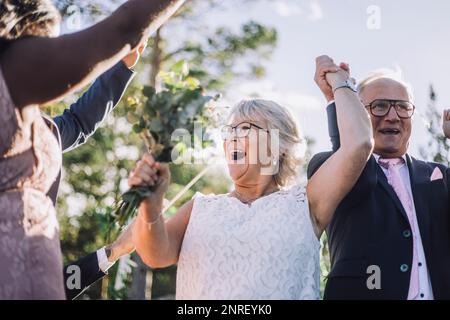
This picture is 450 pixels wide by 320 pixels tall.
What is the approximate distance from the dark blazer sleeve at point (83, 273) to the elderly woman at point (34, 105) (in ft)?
3.09

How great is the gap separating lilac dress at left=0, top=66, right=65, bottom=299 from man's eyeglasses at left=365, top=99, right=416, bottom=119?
202cm

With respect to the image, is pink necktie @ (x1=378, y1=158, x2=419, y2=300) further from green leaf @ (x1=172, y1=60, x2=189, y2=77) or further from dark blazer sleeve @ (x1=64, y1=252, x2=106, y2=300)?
dark blazer sleeve @ (x1=64, y1=252, x2=106, y2=300)

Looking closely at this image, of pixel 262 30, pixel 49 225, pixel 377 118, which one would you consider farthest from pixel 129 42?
pixel 262 30

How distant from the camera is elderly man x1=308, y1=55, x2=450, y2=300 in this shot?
11.1 feet

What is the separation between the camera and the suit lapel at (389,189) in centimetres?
354

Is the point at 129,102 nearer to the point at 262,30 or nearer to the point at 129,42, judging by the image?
the point at 129,42

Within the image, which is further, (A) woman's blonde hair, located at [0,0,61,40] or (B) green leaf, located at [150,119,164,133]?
(B) green leaf, located at [150,119,164,133]

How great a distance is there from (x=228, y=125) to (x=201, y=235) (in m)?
0.60

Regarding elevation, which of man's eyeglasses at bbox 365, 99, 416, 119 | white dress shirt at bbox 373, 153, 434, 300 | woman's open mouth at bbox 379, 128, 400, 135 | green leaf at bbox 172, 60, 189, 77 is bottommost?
white dress shirt at bbox 373, 153, 434, 300

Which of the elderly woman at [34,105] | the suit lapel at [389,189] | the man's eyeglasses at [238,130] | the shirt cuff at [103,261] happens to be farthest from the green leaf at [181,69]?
the suit lapel at [389,189]

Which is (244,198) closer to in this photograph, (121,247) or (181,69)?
(121,247)

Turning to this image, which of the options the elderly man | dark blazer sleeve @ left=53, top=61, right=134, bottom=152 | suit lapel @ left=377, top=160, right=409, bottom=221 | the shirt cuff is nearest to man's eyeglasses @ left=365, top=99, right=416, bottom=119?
the elderly man
